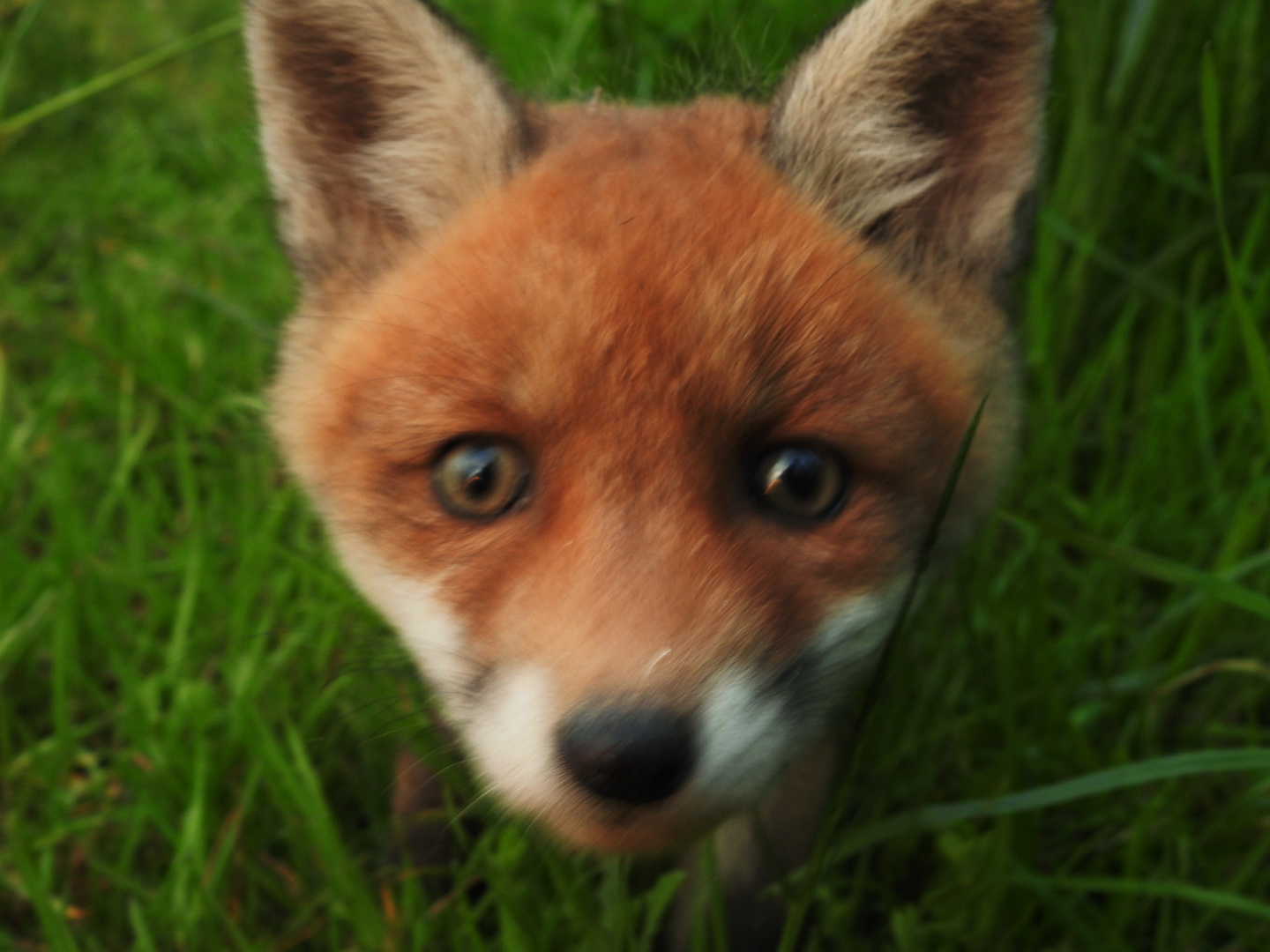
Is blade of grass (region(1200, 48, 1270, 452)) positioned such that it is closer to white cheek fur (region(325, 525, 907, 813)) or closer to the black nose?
white cheek fur (region(325, 525, 907, 813))

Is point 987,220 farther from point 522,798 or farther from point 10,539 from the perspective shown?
point 10,539

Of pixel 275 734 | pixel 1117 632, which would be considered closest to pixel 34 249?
pixel 275 734

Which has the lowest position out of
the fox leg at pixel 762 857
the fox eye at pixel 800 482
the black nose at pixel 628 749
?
the fox leg at pixel 762 857

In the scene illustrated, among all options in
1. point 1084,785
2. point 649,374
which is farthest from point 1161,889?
point 649,374

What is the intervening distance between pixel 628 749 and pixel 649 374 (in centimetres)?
65

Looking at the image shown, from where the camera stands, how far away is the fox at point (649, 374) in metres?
1.80

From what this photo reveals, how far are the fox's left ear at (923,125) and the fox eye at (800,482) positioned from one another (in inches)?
25.9

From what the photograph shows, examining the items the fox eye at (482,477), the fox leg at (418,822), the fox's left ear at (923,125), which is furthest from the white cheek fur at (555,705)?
the fox's left ear at (923,125)

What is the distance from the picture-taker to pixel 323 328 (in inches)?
97.7

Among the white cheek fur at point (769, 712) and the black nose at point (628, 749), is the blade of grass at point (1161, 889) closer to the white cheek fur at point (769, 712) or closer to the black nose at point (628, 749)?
the white cheek fur at point (769, 712)

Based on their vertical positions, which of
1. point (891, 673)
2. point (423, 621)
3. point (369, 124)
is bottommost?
point (891, 673)

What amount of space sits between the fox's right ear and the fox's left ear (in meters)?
0.66

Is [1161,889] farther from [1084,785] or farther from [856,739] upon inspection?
[856,739]

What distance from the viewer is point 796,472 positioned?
199 cm
